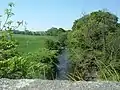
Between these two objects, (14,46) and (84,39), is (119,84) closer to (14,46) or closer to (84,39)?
(14,46)

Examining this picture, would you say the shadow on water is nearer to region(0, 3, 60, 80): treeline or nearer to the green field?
region(0, 3, 60, 80): treeline

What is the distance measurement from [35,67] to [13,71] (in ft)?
3.11

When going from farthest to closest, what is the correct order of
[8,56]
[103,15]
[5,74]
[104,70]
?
[103,15]
[8,56]
[5,74]
[104,70]

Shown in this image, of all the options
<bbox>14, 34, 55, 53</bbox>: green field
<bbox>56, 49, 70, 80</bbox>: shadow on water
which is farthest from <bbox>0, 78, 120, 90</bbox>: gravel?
<bbox>14, 34, 55, 53</bbox>: green field

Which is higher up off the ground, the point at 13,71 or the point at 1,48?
the point at 1,48

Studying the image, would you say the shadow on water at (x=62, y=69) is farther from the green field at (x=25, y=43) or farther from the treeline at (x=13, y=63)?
the green field at (x=25, y=43)

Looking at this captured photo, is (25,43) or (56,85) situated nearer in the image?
(56,85)

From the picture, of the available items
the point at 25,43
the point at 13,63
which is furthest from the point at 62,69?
the point at 25,43

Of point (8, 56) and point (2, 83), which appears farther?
point (8, 56)

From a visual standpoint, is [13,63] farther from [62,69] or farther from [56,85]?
[62,69]

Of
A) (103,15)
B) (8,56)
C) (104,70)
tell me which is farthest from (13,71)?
(103,15)

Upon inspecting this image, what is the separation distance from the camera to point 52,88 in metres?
3.06

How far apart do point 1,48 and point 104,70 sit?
251 cm

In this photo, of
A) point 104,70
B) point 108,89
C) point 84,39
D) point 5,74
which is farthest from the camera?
point 84,39
